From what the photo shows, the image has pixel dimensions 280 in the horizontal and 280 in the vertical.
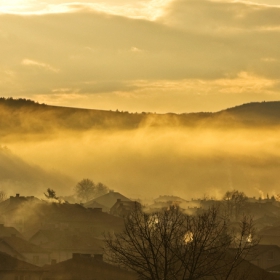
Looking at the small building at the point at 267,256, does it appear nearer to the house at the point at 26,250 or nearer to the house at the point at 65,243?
the house at the point at 65,243

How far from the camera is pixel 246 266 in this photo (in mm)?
92062

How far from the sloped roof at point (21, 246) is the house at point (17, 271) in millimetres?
22824

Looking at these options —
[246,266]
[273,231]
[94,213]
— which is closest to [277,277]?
[246,266]

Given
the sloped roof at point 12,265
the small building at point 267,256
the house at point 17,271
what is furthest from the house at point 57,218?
the house at point 17,271

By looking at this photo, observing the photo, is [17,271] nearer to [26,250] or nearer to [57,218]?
[26,250]

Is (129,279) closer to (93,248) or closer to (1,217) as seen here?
(93,248)

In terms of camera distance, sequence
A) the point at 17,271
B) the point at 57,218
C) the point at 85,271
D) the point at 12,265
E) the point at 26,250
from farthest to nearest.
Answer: the point at 57,218, the point at 26,250, the point at 12,265, the point at 17,271, the point at 85,271

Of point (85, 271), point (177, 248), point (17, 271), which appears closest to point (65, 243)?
point (17, 271)

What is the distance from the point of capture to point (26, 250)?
13475cm

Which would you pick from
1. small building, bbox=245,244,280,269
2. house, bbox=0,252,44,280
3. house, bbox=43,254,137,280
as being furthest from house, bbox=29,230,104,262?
house, bbox=43,254,137,280

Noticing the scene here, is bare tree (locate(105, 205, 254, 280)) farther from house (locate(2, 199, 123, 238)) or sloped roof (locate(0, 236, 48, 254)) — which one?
house (locate(2, 199, 123, 238))

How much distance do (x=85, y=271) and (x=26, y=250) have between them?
32314 mm

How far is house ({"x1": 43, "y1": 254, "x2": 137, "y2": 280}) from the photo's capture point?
336 ft

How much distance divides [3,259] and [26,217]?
73.8 m
